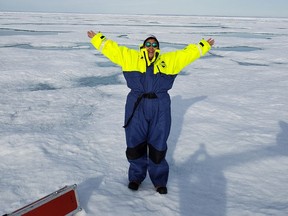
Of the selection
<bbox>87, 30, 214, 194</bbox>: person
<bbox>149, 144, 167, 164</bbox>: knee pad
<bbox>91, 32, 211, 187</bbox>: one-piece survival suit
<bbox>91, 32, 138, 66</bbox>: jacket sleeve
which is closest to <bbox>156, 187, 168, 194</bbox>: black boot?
<bbox>87, 30, 214, 194</bbox>: person

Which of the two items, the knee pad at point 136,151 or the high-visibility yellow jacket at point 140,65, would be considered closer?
the high-visibility yellow jacket at point 140,65

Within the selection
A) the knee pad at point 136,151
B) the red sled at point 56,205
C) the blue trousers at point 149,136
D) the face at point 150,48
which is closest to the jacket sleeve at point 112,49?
the face at point 150,48

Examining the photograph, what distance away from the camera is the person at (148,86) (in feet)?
7.53

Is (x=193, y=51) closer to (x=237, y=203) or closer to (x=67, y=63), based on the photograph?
(x=237, y=203)

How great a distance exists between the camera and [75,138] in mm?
3762

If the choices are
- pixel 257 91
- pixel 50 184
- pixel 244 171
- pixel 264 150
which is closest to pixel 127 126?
pixel 50 184

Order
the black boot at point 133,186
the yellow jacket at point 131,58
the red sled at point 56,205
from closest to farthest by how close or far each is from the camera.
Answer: the red sled at point 56,205 < the yellow jacket at point 131,58 < the black boot at point 133,186

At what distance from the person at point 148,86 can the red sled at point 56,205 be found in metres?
0.65

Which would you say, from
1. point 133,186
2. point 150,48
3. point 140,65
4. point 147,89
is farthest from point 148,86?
point 133,186

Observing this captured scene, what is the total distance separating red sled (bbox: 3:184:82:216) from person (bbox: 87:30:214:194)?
65 centimetres

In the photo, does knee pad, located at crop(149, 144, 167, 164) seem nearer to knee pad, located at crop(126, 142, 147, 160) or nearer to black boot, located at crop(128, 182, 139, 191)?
knee pad, located at crop(126, 142, 147, 160)

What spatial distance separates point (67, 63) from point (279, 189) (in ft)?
27.3

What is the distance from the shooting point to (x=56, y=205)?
1.92 m

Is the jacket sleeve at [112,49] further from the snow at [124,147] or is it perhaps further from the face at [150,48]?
the snow at [124,147]
